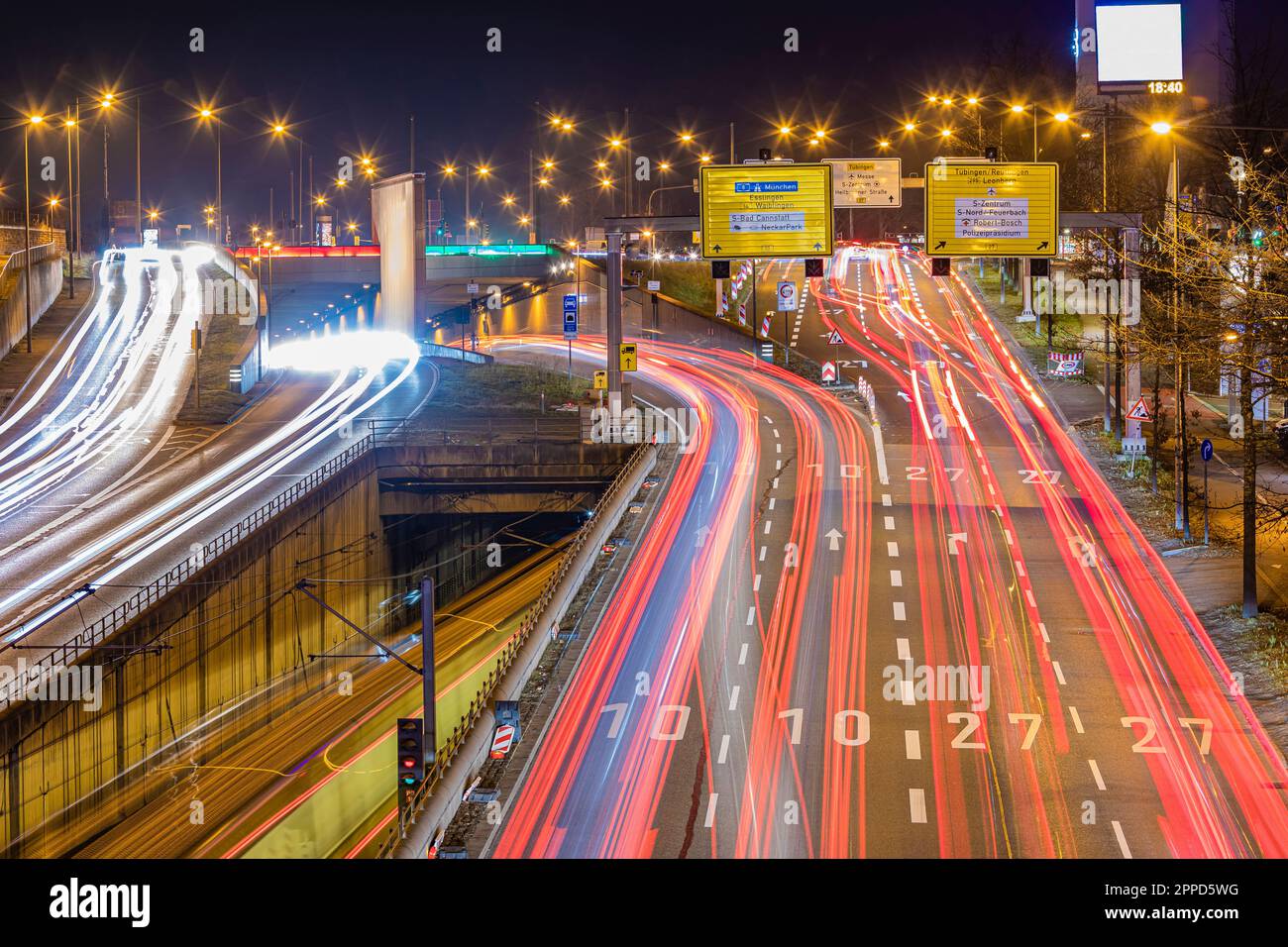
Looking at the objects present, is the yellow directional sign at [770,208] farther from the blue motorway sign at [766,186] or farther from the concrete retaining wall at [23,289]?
the concrete retaining wall at [23,289]

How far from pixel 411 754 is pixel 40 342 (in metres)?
47.2

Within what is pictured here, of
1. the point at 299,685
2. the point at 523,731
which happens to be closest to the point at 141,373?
the point at 299,685

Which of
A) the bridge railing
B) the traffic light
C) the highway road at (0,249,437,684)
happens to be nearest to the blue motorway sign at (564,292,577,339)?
the highway road at (0,249,437,684)

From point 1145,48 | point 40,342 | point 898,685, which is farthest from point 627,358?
point 40,342

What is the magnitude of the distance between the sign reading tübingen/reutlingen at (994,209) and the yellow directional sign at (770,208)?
266cm

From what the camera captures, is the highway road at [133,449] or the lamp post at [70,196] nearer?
the highway road at [133,449]

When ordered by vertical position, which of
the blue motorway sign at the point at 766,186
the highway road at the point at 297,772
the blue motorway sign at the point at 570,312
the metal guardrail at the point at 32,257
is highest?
the metal guardrail at the point at 32,257

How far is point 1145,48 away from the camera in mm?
48000

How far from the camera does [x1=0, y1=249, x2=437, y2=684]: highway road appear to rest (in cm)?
3112

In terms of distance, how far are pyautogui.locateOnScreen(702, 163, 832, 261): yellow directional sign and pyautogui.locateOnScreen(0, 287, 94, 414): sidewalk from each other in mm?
30336

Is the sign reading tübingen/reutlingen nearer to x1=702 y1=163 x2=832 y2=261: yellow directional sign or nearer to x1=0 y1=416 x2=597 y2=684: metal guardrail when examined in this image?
x1=702 y1=163 x2=832 y2=261: yellow directional sign

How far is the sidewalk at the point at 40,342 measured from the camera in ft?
170
